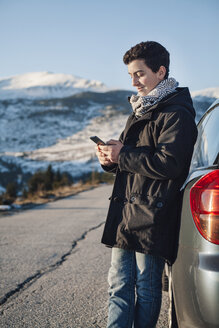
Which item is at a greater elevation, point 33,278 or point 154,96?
point 154,96

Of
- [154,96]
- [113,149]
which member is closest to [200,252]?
[113,149]

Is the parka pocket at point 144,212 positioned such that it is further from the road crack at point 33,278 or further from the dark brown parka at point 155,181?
the road crack at point 33,278

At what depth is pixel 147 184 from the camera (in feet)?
5.90

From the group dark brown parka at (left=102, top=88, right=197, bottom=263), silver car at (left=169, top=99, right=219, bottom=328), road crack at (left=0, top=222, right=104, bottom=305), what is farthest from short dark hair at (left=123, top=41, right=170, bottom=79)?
road crack at (left=0, top=222, right=104, bottom=305)

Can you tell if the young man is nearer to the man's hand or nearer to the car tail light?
the man's hand

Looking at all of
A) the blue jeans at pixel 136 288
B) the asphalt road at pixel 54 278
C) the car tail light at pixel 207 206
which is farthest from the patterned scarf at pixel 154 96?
the asphalt road at pixel 54 278

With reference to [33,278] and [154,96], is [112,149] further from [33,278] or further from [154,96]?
[33,278]

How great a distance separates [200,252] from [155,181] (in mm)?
463

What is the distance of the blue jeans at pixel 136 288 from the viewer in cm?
184

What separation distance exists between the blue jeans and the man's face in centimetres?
96

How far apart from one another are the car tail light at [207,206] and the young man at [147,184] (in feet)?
0.75

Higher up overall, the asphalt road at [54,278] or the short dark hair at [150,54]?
the short dark hair at [150,54]

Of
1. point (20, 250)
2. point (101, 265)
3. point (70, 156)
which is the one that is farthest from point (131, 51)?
point (70, 156)

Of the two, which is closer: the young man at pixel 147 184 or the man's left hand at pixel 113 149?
the young man at pixel 147 184
